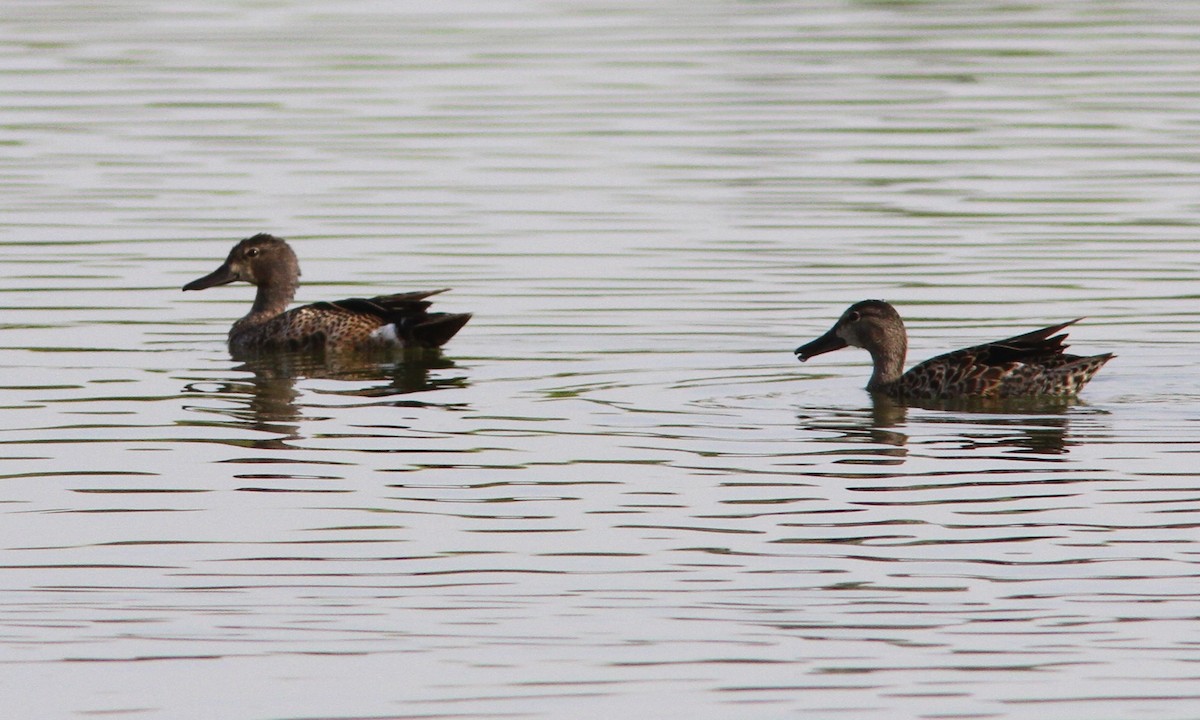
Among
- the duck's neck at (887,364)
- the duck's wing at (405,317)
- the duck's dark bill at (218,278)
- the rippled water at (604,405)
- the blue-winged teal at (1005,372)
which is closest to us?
the rippled water at (604,405)

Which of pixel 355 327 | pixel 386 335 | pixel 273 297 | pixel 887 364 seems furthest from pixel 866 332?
pixel 273 297

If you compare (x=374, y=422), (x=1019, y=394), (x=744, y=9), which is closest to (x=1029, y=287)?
(x=1019, y=394)

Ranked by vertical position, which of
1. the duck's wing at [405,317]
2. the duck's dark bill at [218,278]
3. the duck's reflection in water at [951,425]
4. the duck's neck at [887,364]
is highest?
the duck's dark bill at [218,278]

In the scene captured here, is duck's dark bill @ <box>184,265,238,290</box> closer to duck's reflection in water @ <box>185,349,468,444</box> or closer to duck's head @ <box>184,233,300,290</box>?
duck's head @ <box>184,233,300,290</box>

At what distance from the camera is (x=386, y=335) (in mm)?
14039

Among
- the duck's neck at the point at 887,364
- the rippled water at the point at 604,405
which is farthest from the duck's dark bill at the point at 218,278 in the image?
the duck's neck at the point at 887,364

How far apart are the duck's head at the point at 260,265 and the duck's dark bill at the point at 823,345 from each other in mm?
3929

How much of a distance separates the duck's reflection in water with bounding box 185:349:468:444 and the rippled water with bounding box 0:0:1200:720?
0.04 m

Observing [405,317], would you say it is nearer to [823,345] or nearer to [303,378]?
[303,378]

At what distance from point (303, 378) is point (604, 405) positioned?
7.27ft

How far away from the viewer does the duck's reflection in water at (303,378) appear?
11891 mm

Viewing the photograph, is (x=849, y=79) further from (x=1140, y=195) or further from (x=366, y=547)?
(x=366, y=547)

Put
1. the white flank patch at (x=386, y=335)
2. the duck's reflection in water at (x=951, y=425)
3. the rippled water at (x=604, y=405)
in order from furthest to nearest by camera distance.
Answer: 1. the white flank patch at (x=386, y=335)
2. the duck's reflection in water at (x=951, y=425)
3. the rippled water at (x=604, y=405)

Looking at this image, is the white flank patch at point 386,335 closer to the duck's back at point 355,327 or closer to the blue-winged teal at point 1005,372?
the duck's back at point 355,327
